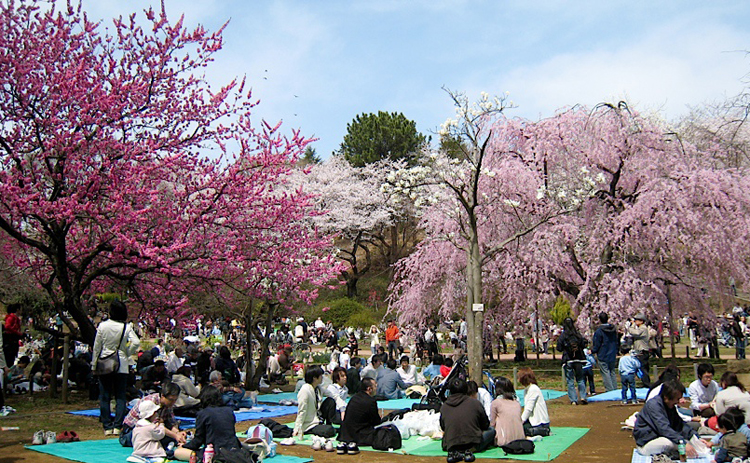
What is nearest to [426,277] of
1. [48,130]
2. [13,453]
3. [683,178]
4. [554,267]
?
[554,267]

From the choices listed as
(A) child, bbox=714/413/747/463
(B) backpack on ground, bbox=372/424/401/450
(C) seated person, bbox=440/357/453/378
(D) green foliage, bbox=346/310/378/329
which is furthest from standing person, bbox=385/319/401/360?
(A) child, bbox=714/413/747/463

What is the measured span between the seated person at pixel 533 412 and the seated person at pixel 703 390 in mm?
2072

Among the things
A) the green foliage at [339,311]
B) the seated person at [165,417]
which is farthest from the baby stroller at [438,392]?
the green foliage at [339,311]

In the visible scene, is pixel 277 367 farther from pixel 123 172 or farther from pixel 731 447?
pixel 731 447

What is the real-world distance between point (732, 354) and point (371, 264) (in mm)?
25842

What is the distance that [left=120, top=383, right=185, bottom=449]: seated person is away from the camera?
7504 mm

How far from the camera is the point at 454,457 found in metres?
7.13

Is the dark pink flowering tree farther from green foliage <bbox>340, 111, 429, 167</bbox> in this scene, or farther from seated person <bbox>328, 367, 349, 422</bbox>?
green foliage <bbox>340, 111, 429, 167</bbox>

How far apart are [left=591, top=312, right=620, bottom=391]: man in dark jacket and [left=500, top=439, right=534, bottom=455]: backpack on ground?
491cm

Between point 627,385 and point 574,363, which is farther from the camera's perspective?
point 574,363

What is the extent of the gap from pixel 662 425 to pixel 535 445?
67.5 inches

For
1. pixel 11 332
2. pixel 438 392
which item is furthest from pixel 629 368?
pixel 11 332

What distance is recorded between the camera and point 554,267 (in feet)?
52.2

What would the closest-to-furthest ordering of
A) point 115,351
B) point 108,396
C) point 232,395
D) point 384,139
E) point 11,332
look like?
point 115,351 → point 108,396 → point 232,395 → point 11,332 → point 384,139
